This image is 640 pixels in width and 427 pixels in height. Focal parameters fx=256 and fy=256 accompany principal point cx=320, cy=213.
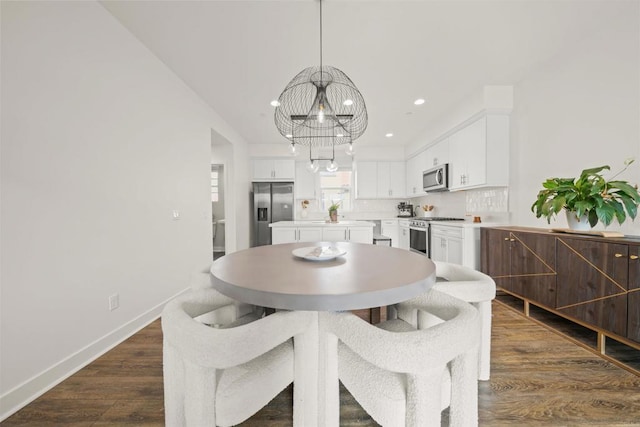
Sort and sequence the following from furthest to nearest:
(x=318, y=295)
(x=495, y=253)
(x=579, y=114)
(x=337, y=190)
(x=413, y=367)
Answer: (x=337, y=190) → (x=495, y=253) → (x=579, y=114) → (x=318, y=295) → (x=413, y=367)

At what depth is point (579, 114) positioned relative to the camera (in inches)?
95.7

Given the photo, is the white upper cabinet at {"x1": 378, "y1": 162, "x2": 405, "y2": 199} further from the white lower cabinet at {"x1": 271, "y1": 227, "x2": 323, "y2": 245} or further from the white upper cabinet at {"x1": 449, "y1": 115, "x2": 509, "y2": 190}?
the white lower cabinet at {"x1": 271, "y1": 227, "x2": 323, "y2": 245}

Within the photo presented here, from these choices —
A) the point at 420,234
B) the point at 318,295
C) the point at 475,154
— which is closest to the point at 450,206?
→ the point at 420,234

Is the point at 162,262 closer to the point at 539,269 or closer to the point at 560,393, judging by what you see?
the point at 560,393

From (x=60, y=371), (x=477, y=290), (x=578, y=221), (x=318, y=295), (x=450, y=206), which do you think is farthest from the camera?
(x=450, y=206)

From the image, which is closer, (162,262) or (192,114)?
(162,262)

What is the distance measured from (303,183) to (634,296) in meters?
5.20

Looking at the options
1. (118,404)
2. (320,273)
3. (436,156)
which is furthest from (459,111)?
(118,404)

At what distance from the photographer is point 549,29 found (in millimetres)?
2260

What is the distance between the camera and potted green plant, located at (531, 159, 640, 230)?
1.79m

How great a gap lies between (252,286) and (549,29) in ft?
10.6

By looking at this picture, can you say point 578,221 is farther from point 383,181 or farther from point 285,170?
point 285,170

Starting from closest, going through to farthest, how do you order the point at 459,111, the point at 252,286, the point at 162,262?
the point at 252,286 < the point at 162,262 < the point at 459,111

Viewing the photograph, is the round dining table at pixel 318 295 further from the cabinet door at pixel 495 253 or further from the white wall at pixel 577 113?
the white wall at pixel 577 113
